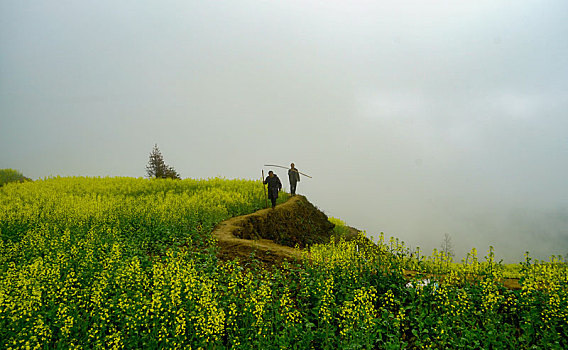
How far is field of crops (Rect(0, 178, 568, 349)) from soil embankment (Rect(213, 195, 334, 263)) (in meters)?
1.01

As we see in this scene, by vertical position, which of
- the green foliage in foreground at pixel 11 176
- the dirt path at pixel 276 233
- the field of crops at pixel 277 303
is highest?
the green foliage in foreground at pixel 11 176

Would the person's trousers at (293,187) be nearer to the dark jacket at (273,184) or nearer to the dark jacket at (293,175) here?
the dark jacket at (293,175)

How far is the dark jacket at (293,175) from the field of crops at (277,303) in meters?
13.7

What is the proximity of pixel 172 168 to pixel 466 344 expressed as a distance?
42241 millimetres

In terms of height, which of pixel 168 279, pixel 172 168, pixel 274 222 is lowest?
pixel 168 279

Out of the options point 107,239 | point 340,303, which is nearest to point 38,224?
point 107,239

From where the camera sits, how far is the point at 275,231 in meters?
19.3

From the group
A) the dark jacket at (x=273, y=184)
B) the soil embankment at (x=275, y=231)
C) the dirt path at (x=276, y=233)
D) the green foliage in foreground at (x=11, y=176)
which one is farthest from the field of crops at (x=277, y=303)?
the green foliage in foreground at (x=11, y=176)

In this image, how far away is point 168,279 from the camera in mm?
7023

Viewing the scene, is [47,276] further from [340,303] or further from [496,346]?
[496,346]

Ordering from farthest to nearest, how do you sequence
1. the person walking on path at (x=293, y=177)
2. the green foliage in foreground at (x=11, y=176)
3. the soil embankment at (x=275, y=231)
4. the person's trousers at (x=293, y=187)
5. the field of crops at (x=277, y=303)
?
1. the green foliage in foreground at (x=11, y=176)
2. the person's trousers at (x=293, y=187)
3. the person walking on path at (x=293, y=177)
4. the soil embankment at (x=275, y=231)
5. the field of crops at (x=277, y=303)

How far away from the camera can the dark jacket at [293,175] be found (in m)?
24.6

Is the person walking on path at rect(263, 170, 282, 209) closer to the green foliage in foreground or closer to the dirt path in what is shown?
the dirt path

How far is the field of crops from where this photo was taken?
628cm
